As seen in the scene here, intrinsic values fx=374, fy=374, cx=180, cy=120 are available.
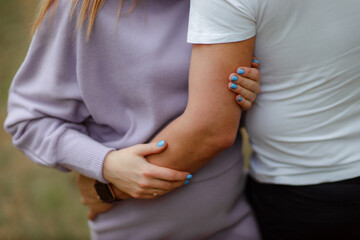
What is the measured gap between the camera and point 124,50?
110cm

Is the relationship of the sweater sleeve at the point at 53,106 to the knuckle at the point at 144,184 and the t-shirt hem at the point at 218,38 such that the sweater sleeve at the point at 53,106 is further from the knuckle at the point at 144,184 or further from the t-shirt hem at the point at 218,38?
the t-shirt hem at the point at 218,38

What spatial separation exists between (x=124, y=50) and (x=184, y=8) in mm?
216

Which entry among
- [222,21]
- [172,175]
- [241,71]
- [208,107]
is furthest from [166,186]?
[222,21]

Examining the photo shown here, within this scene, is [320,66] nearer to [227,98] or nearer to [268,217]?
[227,98]

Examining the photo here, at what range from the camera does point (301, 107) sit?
1039mm

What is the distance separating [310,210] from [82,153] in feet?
2.43

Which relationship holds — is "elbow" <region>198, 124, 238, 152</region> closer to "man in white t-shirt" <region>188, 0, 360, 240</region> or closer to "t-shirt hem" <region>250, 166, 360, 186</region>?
"man in white t-shirt" <region>188, 0, 360, 240</region>

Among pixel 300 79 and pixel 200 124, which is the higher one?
pixel 300 79

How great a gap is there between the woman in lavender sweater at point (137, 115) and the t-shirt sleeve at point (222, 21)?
0.06 m

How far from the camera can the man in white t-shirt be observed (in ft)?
2.90

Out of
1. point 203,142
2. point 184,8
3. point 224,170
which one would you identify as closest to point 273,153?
point 224,170

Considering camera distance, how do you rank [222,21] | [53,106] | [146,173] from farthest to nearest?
1. [53,106]
2. [146,173]
3. [222,21]

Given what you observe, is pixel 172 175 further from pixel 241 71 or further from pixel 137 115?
pixel 241 71

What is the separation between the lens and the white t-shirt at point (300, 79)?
88cm
